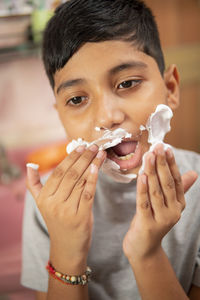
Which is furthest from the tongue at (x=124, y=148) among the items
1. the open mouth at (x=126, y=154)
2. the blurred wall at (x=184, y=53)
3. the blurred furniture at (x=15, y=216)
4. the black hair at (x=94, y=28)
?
the blurred wall at (x=184, y=53)

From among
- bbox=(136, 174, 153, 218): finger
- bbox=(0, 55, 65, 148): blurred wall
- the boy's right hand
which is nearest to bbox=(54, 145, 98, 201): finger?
the boy's right hand

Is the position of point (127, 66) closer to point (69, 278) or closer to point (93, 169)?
point (93, 169)

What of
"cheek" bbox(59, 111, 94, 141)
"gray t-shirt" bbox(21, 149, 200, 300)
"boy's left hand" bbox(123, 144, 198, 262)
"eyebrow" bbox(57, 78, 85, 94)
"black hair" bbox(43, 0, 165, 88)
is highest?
"black hair" bbox(43, 0, 165, 88)

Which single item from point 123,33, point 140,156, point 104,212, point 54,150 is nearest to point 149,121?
point 140,156

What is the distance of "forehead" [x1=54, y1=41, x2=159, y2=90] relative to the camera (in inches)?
24.6

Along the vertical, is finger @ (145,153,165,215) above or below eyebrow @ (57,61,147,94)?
below

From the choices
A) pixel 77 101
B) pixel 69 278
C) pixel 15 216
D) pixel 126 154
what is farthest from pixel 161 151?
pixel 15 216

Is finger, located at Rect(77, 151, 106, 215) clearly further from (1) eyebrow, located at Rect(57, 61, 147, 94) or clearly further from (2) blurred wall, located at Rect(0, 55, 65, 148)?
(2) blurred wall, located at Rect(0, 55, 65, 148)

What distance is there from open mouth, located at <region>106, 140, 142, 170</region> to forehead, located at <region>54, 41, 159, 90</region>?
0.59ft

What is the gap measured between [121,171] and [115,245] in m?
0.24

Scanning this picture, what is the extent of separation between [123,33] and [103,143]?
10.2 inches

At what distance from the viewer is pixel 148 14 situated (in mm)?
786

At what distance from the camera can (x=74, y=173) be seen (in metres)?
0.61

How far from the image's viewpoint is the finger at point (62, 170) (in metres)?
0.61
